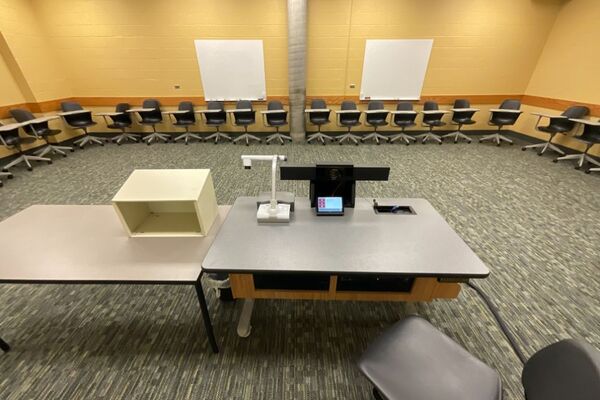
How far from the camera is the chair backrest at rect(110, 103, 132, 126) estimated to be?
509 cm

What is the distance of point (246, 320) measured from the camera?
151cm

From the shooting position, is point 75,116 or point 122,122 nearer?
point 75,116

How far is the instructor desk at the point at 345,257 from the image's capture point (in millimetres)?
1055

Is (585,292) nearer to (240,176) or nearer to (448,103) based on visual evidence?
(240,176)

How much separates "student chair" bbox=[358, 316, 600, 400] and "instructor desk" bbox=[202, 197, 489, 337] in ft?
0.79

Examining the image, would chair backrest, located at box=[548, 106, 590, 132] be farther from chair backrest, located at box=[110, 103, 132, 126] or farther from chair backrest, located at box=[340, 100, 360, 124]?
chair backrest, located at box=[110, 103, 132, 126]

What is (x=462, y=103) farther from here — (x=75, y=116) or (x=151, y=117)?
(x=75, y=116)

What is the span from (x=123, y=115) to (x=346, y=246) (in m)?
6.01

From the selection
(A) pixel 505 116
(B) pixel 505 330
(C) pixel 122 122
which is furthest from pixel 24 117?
(A) pixel 505 116

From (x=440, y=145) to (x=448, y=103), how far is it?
1172 mm

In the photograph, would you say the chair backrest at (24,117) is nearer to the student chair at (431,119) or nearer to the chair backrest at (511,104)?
the student chair at (431,119)

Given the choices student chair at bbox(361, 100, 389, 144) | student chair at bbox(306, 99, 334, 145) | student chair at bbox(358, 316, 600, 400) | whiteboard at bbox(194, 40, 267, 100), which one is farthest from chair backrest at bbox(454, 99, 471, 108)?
student chair at bbox(358, 316, 600, 400)

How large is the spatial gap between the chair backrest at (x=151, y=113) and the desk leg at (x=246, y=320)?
5.20 m

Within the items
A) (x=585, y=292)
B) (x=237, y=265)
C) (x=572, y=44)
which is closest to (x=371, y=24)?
(x=572, y=44)
